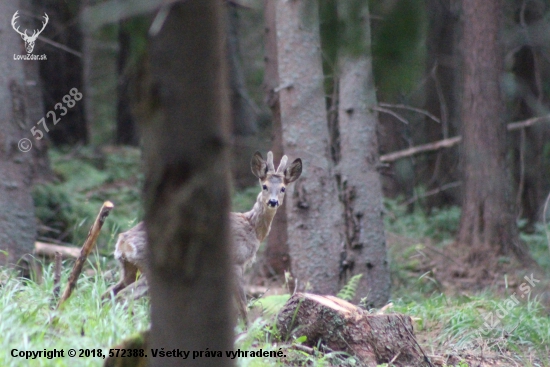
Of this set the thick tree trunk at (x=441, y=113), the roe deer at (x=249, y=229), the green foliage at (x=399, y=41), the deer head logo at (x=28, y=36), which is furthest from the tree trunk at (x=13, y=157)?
the thick tree trunk at (x=441, y=113)

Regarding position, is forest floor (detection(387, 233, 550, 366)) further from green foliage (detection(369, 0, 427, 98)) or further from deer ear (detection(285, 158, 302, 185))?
green foliage (detection(369, 0, 427, 98))

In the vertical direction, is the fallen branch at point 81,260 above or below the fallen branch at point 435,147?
below

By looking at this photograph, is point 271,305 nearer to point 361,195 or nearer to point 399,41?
point 361,195

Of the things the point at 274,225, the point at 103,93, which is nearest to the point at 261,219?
the point at 274,225

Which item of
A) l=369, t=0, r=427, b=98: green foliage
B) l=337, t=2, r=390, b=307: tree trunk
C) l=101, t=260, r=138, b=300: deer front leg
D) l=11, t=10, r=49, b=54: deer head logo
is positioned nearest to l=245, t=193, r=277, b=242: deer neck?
l=101, t=260, r=138, b=300: deer front leg

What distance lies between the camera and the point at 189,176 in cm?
244

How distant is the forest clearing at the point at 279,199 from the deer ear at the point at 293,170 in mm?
15

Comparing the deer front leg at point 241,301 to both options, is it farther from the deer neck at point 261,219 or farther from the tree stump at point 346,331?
the deer neck at point 261,219

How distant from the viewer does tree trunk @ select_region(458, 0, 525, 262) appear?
33.6 feet

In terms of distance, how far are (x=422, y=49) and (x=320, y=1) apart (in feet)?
1.74

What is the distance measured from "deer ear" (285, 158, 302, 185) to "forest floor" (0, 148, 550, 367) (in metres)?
1.25

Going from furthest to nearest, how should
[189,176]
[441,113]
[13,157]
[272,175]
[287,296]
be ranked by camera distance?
[441,113]
[13,157]
[272,175]
[287,296]
[189,176]

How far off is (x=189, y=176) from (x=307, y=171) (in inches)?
232

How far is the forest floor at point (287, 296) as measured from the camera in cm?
414
